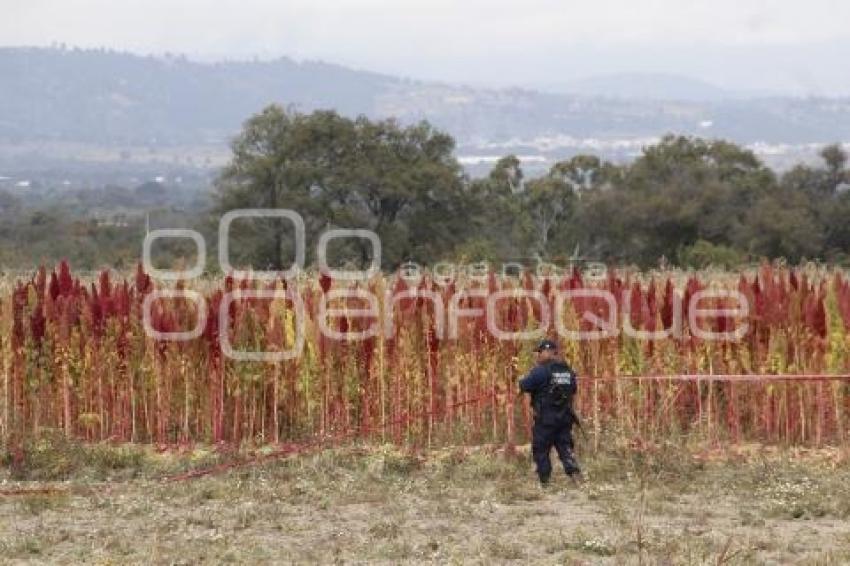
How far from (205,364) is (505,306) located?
3048 millimetres

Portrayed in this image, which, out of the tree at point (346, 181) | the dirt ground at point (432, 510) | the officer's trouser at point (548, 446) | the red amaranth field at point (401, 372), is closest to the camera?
the dirt ground at point (432, 510)

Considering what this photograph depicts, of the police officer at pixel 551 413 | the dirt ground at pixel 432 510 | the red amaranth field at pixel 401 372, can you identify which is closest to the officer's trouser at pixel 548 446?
the police officer at pixel 551 413

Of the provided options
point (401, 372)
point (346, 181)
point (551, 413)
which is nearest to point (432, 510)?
point (551, 413)

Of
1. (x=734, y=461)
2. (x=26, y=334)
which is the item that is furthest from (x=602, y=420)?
(x=26, y=334)

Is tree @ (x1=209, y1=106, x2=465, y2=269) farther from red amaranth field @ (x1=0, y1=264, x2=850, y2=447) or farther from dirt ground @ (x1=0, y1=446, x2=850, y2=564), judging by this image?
dirt ground @ (x1=0, y1=446, x2=850, y2=564)

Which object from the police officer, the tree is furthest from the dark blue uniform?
the tree

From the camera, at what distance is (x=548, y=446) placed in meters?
10.5

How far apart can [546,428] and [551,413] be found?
141mm

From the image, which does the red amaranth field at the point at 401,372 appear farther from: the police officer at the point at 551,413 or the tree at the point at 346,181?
the tree at the point at 346,181

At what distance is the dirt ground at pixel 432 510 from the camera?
26.9 ft

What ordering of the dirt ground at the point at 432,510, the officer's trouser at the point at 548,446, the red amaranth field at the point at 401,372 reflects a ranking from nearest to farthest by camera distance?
the dirt ground at the point at 432,510
the officer's trouser at the point at 548,446
the red amaranth field at the point at 401,372

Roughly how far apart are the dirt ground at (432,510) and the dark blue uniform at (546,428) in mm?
176

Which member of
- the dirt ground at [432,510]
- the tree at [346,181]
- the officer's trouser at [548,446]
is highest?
the tree at [346,181]

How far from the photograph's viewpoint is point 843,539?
8445 mm
